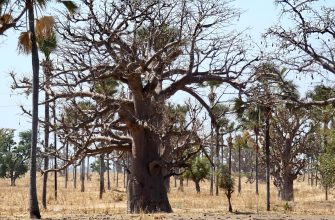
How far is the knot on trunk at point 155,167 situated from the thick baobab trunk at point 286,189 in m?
24.6

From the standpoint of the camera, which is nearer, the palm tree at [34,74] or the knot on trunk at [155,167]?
the palm tree at [34,74]

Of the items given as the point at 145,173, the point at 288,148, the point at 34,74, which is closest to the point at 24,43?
the point at 34,74

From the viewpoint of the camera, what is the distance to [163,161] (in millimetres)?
22016

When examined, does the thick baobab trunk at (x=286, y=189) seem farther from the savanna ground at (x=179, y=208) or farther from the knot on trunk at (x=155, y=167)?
the knot on trunk at (x=155, y=167)

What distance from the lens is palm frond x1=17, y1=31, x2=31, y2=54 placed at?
18984 millimetres

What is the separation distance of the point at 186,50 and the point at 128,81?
249 cm

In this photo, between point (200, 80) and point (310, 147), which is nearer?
point (200, 80)

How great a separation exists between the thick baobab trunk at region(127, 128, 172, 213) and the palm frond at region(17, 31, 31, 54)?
5279 millimetres

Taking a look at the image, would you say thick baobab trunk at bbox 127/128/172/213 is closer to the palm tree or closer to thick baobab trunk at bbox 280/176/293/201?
the palm tree

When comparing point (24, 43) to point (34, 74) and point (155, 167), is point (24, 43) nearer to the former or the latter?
point (34, 74)

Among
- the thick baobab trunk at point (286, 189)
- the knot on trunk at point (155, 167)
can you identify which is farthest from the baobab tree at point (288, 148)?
the knot on trunk at point (155, 167)

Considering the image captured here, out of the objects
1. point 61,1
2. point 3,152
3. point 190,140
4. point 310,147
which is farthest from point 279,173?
point 3,152

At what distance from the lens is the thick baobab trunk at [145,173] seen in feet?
71.6

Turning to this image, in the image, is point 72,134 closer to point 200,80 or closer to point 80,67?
point 80,67
